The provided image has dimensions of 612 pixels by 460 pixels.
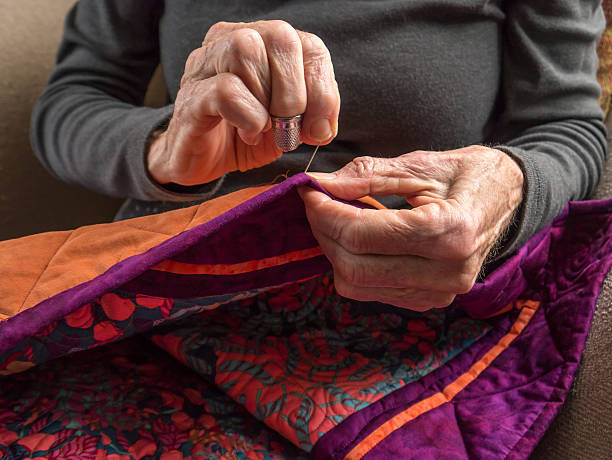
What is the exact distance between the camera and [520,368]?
1.98 feet

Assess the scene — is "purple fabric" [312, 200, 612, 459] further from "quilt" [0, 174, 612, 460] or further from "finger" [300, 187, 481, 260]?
"finger" [300, 187, 481, 260]

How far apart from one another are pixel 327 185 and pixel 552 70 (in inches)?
19.2

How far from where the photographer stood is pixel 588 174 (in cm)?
72

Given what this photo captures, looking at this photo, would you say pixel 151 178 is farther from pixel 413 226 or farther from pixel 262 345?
pixel 413 226

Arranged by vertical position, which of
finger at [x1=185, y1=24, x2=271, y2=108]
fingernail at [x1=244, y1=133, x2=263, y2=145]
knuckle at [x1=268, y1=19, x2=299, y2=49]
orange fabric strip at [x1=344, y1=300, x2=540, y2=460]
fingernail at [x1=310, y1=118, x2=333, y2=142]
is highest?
knuckle at [x1=268, y1=19, x2=299, y2=49]

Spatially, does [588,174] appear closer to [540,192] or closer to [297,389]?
[540,192]

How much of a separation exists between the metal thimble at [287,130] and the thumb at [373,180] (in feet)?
0.15

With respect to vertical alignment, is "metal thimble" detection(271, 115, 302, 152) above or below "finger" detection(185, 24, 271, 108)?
below

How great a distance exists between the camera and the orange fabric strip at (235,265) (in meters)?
0.48

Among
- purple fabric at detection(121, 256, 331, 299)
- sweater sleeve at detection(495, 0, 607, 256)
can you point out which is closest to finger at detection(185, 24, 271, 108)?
purple fabric at detection(121, 256, 331, 299)

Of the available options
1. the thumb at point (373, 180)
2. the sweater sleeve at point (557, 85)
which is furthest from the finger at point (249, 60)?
the sweater sleeve at point (557, 85)

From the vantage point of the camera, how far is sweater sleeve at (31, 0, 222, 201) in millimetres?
694

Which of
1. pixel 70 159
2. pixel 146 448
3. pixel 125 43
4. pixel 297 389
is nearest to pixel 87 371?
pixel 146 448

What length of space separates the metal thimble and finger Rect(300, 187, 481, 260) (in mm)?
56
